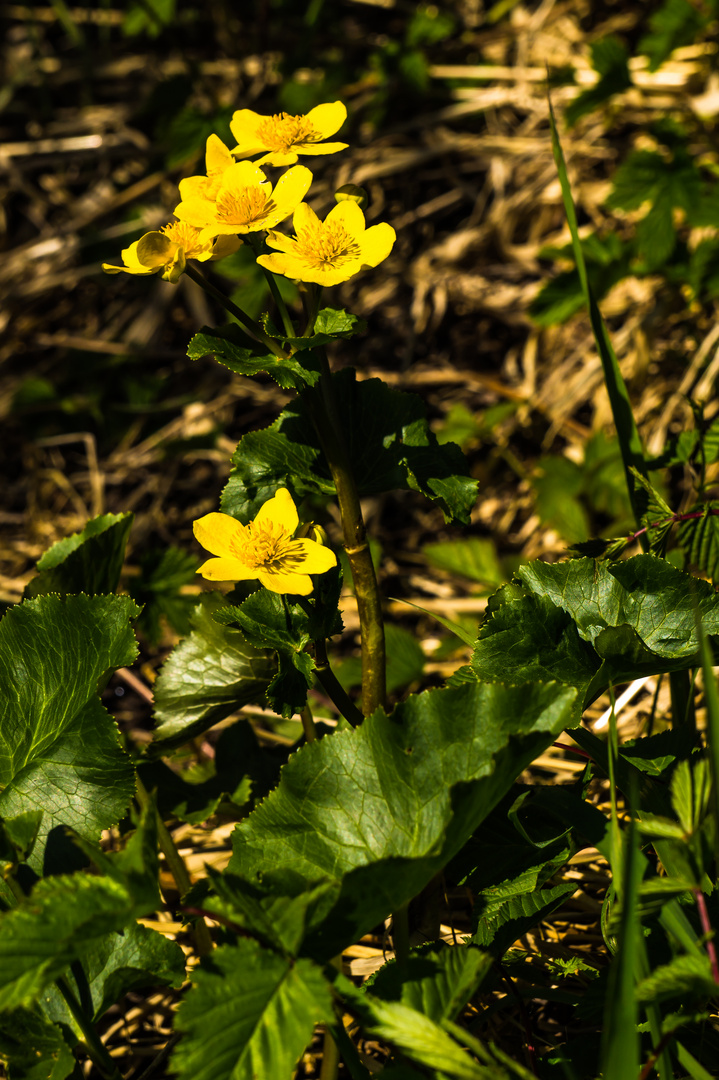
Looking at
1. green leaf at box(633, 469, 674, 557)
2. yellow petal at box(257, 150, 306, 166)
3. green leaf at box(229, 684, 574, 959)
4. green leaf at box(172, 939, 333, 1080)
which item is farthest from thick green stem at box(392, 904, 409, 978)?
yellow petal at box(257, 150, 306, 166)

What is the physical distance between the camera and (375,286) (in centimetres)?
338

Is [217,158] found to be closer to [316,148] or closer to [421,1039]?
[316,148]

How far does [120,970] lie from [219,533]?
0.54 metres

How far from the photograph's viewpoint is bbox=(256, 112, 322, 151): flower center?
1.20 metres

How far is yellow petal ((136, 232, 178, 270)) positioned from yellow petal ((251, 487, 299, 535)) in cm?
33

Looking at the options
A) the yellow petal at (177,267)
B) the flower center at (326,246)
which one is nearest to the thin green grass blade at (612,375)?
the flower center at (326,246)

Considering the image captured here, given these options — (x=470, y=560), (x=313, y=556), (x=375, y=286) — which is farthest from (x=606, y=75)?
(x=313, y=556)

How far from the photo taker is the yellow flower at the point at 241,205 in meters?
1.11

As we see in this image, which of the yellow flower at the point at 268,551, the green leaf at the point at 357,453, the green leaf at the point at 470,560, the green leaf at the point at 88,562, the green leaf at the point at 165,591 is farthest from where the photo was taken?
the green leaf at the point at 470,560

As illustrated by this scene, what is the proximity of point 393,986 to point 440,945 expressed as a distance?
10 cm

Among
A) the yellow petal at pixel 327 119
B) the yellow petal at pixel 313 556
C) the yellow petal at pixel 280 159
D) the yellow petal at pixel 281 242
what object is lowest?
the yellow petal at pixel 313 556

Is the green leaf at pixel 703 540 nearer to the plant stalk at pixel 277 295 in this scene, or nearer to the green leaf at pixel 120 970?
the plant stalk at pixel 277 295

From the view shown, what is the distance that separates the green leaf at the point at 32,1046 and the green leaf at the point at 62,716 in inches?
7.3

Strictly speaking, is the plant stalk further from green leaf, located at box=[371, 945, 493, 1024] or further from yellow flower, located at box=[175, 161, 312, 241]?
green leaf, located at box=[371, 945, 493, 1024]
